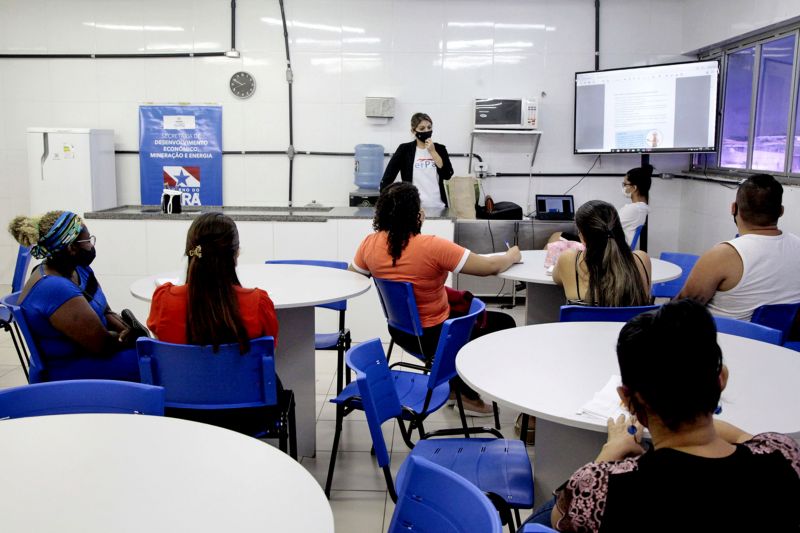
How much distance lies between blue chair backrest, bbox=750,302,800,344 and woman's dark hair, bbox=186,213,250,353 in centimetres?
228

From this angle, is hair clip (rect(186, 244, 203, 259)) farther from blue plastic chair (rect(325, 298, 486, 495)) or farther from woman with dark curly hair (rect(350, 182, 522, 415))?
woman with dark curly hair (rect(350, 182, 522, 415))

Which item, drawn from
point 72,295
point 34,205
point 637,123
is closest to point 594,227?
point 72,295

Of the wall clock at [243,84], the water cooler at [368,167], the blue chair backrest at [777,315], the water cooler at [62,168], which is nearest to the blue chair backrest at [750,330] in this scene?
the blue chair backrest at [777,315]

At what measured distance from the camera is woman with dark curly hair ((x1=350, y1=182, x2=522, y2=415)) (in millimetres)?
3652

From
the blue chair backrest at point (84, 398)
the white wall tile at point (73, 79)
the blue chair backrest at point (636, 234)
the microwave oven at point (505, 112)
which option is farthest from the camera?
the white wall tile at point (73, 79)

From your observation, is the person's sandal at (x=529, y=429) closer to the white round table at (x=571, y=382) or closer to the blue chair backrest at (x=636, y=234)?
the white round table at (x=571, y=382)

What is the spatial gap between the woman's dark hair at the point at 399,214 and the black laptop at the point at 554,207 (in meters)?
3.29

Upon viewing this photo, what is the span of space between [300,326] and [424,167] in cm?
326

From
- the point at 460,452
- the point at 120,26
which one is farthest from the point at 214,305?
the point at 120,26

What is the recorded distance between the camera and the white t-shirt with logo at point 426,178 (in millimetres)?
6520

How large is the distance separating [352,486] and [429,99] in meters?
4.67

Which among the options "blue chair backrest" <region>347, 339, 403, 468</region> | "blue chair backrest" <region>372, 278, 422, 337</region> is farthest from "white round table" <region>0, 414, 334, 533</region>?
"blue chair backrest" <region>372, 278, 422, 337</region>

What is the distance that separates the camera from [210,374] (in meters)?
2.55

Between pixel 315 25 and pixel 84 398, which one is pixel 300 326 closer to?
pixel 84 398
